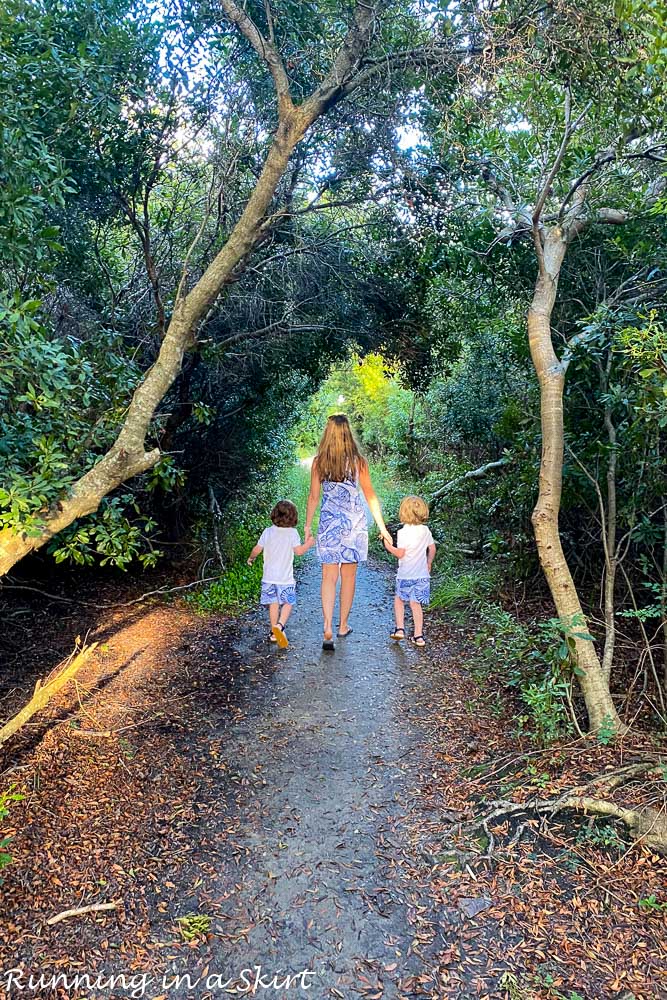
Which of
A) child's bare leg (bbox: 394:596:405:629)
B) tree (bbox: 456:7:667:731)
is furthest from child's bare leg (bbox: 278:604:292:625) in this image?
tree (bbox: 456:7:667:731)

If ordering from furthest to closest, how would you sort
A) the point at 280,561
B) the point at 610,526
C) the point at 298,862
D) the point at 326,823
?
1. the point at 280,561
2. the point at 610,526
3. the point at 326,823
4. the point at 298,862

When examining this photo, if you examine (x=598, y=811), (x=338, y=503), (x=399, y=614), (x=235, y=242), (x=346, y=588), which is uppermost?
(x=235, y=242)

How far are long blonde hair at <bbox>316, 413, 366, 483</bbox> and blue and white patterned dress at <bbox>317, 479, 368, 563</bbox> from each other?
0.09 meters

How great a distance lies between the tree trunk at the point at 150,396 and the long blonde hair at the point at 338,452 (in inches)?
83.9

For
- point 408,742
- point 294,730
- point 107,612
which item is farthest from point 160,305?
point 408,742

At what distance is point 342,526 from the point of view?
18.8ft

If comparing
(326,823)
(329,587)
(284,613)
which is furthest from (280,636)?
(326,823)

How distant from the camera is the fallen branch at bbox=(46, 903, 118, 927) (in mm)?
2498

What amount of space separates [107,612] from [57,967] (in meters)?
4.60

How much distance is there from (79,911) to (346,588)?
3.77m

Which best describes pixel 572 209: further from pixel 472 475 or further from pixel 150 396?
pixel 472 475

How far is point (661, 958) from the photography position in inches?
91.0

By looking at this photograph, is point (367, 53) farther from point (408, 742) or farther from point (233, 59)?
point (408, 742)

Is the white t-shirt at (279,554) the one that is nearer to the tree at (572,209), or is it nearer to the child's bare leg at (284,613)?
the child's bare leg at (284,613)
